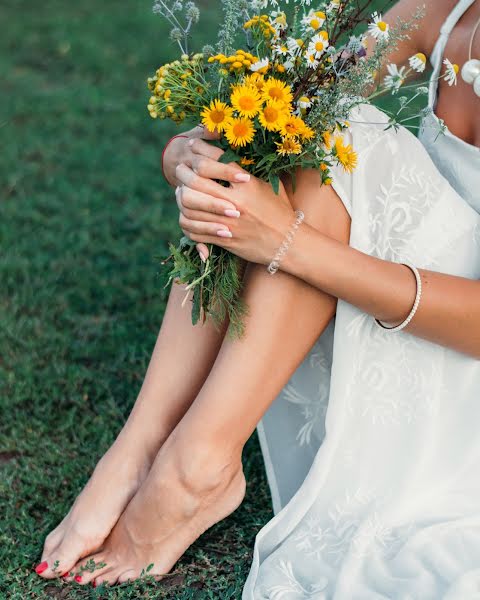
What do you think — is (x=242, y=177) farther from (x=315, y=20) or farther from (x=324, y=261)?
(x=315, y=20)

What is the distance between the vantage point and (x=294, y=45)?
1785 mm

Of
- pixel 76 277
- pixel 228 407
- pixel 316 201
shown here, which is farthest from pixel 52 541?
pixel 76 277

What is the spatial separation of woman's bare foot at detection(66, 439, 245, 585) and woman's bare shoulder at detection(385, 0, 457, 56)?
1156 millimetres

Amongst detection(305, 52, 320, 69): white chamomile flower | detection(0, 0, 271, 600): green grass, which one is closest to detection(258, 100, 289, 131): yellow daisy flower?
detection(305, 52, 320, 69): white chamomile flower

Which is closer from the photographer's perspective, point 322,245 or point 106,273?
point 322,245

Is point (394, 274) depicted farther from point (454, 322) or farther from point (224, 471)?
point (224, 471)

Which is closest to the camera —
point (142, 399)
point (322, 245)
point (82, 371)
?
point (322, 245)

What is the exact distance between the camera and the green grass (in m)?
2.20

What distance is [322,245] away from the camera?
1788 mm

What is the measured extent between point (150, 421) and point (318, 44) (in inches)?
37.6

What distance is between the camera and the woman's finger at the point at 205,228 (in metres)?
1.78

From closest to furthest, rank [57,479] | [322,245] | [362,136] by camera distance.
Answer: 1. [322,245]
2. [362,136]
3. [57,479]

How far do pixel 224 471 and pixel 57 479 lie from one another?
62 cm

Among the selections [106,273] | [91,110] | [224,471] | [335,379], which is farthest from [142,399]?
[91,110]
